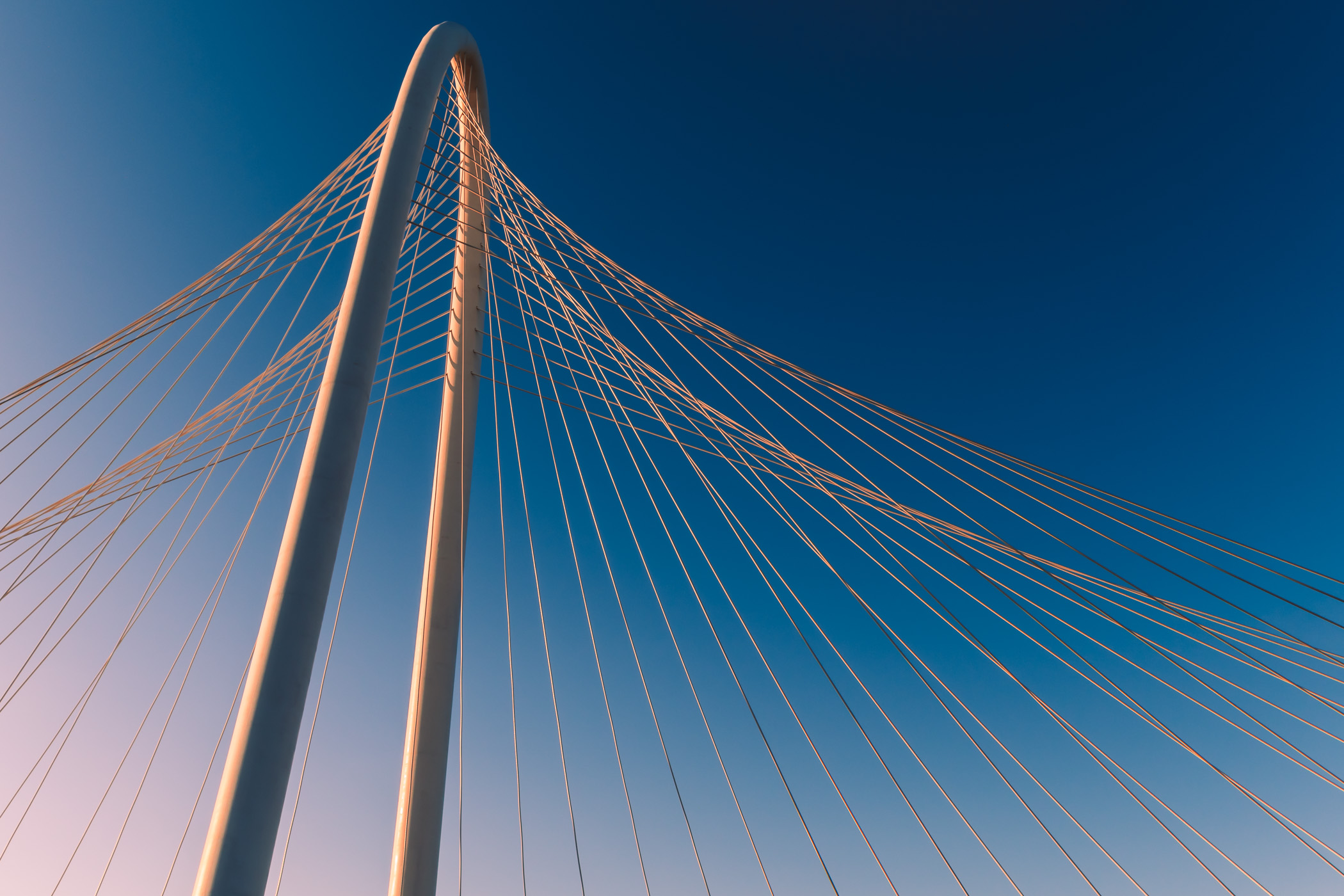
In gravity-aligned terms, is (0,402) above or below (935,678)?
above

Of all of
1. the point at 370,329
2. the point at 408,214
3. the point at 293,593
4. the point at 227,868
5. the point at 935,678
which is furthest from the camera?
the point at 935,678

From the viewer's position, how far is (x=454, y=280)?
8.67m

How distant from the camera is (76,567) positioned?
27.9ft

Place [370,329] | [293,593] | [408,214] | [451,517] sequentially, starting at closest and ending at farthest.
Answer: [293,593]
[370,329]
[408,214]
[451,517]

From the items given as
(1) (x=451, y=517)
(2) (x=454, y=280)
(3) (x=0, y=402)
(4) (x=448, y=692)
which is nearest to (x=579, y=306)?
(2) (x=454, y=280)

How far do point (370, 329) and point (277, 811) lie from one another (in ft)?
9.97

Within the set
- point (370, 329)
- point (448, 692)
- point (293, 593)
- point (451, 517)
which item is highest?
point (451, 517)

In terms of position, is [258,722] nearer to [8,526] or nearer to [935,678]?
[935,678]

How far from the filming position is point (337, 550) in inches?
171

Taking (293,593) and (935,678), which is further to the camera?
(935,678)

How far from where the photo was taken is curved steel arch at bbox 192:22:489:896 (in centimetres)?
353

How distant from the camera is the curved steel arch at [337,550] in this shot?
3533 millimetres

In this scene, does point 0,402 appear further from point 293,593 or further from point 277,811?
point 277,811

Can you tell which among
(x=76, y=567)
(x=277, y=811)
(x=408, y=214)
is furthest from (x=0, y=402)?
(x=277, y=811)
